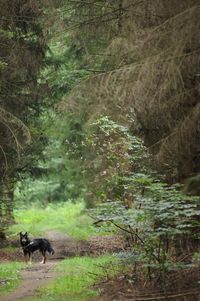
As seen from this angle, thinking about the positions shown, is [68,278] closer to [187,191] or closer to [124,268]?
[124,268]

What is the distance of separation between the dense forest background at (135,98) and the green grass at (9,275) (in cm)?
232

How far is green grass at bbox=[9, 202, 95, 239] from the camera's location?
25391mm

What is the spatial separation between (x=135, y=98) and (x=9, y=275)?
789 cm

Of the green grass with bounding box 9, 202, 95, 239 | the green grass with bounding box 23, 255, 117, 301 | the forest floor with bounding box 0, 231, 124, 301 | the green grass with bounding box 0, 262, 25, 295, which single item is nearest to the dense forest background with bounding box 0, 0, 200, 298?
the green grass with bounding box 23, 255, 117, 301

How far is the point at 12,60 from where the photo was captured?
50.4ft

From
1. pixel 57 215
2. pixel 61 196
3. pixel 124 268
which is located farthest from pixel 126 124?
pixel 61 196

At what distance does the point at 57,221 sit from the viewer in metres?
32.7

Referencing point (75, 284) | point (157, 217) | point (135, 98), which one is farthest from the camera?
point (75, 284)

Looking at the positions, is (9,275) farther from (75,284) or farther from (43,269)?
(75,284)

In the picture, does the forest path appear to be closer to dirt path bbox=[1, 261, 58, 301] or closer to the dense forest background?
dirt path bbox=[1, 261, 58, 301]

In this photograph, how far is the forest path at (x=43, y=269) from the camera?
493 inches

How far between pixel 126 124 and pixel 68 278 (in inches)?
168

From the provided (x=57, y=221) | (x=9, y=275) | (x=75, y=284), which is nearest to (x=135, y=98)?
(x=75, y=284)

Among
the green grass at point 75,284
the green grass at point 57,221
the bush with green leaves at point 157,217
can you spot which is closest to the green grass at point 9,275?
the green grass at point 75,284
